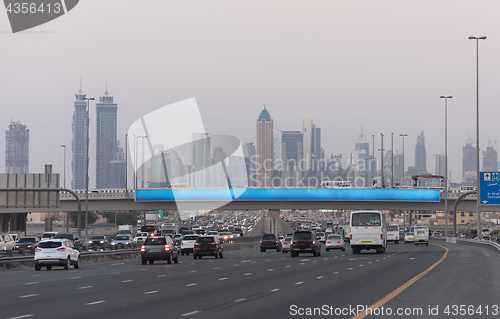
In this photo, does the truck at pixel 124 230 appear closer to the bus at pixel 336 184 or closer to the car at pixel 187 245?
the bus at pixel 336 184

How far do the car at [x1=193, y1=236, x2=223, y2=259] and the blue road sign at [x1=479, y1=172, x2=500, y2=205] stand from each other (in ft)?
79.1

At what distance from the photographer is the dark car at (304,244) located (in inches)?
1826

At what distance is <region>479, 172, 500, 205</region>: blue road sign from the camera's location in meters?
57.2

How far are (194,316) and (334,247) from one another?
43.6m

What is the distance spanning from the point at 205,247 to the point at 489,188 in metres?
25.5

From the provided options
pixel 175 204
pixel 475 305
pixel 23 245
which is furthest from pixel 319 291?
pixel 175 204

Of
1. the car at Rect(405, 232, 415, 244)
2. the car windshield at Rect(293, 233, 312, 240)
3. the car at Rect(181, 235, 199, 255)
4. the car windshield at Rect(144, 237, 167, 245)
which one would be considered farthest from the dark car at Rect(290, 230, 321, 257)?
the car at Rect(405, 232, 415, 244)

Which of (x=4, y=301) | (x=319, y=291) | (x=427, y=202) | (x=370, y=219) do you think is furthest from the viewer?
(x=427, y=202)

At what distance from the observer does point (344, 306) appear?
54.1 ft

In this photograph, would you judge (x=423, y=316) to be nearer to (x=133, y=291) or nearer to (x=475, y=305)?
(x=475, y=305)

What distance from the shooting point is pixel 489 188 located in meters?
57.6

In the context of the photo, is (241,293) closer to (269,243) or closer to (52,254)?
(52,254)

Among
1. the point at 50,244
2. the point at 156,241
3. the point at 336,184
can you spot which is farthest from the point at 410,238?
the point at 50,244

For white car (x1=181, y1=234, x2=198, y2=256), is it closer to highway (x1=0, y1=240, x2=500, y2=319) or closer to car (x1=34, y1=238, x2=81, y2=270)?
car (x1=34, y1=238, x2=81, y2=270)
